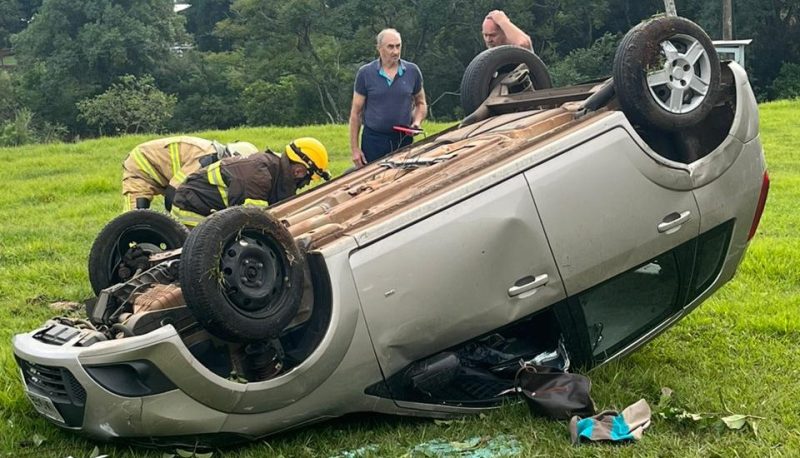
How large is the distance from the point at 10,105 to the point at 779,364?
47.2m

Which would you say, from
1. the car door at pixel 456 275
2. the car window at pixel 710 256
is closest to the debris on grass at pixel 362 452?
the car door at pixel 456 275

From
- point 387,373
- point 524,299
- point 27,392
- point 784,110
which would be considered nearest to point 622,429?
point 524,299

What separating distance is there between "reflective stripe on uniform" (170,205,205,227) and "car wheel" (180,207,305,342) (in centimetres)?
214

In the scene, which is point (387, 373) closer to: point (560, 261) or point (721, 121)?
point (560, 261)

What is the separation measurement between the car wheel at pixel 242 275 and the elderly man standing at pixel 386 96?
3.36 m

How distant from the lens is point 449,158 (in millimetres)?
4113

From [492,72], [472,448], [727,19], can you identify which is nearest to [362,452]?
[472,448]

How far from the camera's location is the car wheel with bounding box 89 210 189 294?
4277 mm

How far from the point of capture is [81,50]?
49031 millimetres

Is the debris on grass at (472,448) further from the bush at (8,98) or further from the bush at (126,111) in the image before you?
the bush at (8,98)

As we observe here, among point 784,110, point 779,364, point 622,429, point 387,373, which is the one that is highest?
point 387,373

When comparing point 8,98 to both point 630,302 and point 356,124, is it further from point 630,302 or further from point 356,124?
point 630,302

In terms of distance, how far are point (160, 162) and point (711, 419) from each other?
14.2ft

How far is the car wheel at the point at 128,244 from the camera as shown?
14.0ft
